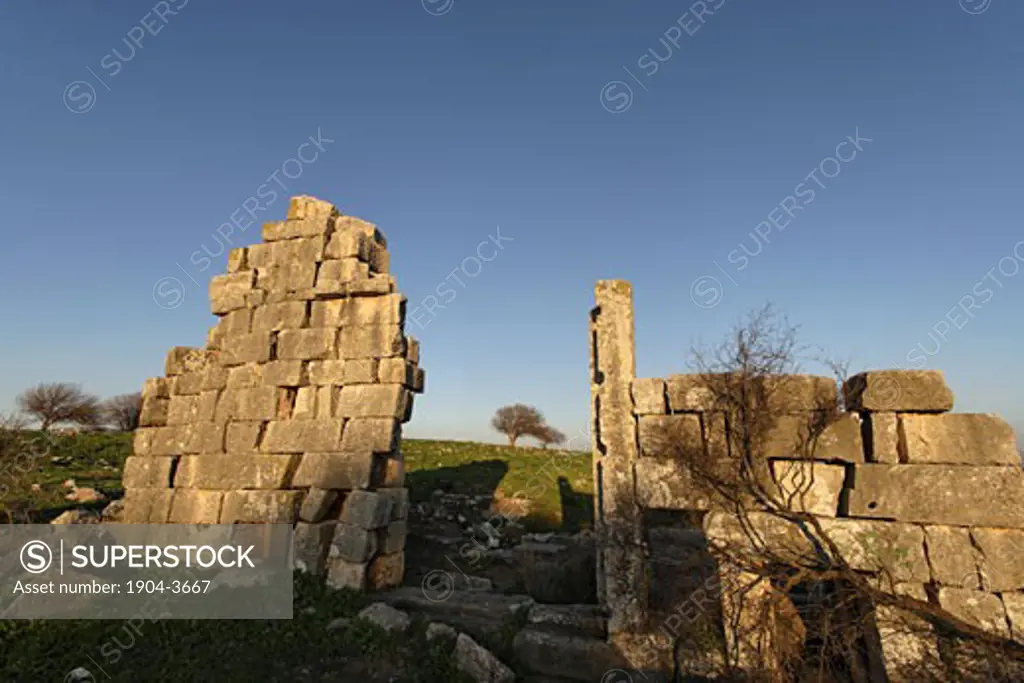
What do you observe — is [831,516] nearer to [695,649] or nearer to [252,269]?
[695,649]

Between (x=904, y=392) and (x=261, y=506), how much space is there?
9231 millimetres

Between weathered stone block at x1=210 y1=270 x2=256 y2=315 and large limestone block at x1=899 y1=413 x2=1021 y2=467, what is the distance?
10814 millimetres

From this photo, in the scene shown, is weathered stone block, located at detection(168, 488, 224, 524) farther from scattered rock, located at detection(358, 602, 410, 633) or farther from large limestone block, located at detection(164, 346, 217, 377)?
scattered rock, located at detection(358, 602, 410, 633)

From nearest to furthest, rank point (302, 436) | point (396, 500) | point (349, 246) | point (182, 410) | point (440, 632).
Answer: point (440, 632), point (396, 500), point (302, 436), point (349, 246), point (182, 410)

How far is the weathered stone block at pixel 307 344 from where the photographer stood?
9.34 metres

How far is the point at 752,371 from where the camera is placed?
18.9 ft

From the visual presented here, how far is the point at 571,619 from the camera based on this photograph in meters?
6.27

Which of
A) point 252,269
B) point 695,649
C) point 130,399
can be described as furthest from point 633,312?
point 130,399

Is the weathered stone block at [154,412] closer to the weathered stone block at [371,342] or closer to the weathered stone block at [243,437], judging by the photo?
the weathered stone block at [243,437]

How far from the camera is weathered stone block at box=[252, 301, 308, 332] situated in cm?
973

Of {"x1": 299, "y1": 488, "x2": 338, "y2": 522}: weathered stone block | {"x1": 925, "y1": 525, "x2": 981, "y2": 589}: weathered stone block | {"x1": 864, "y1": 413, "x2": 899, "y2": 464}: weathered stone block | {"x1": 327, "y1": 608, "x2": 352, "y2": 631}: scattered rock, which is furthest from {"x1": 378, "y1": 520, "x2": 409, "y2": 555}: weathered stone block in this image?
{"x1": 925, "y1": 525, "x2": 981, "y2": 589}: weathered stone block

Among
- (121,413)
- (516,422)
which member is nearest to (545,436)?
(516,422)

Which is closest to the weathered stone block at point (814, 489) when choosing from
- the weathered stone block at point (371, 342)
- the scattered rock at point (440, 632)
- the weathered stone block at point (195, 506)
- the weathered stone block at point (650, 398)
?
the weathered stone block at point (650, 398)

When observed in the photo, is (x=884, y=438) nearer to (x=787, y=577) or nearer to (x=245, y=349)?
(x=787, y=577)
